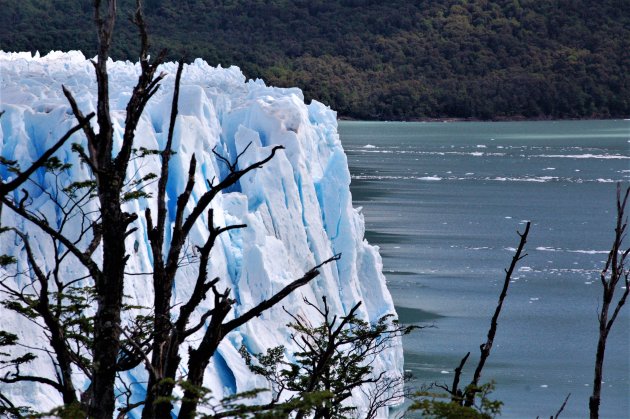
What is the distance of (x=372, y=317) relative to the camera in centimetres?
1551

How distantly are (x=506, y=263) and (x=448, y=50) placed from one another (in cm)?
7505

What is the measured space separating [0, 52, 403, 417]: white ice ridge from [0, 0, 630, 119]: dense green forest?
71.5m

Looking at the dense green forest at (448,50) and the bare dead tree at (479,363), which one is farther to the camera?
the dense green forest at (448,50)

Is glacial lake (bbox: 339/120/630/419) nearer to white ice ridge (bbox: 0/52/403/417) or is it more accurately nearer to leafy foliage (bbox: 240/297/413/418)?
leafy foliage (bbox: 240/297/413/418)

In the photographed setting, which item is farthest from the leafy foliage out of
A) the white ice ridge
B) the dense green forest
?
the dense green forest

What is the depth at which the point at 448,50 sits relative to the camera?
331 feet

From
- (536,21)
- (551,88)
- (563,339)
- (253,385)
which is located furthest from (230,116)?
(536,21)

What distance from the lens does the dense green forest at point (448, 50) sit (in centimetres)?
9406

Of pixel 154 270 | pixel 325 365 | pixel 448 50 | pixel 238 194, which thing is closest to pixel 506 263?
pixel 238 194

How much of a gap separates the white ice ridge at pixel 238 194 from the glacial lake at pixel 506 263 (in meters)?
3.06

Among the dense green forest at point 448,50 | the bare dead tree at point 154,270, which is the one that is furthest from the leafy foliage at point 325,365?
the dense green forest at point 448,50

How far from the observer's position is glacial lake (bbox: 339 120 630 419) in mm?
17922

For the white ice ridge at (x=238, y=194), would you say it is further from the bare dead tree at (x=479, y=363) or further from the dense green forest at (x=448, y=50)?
the dense green forest at (x=448, y=50)

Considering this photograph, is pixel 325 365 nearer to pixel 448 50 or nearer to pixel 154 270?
pixel 154 270
